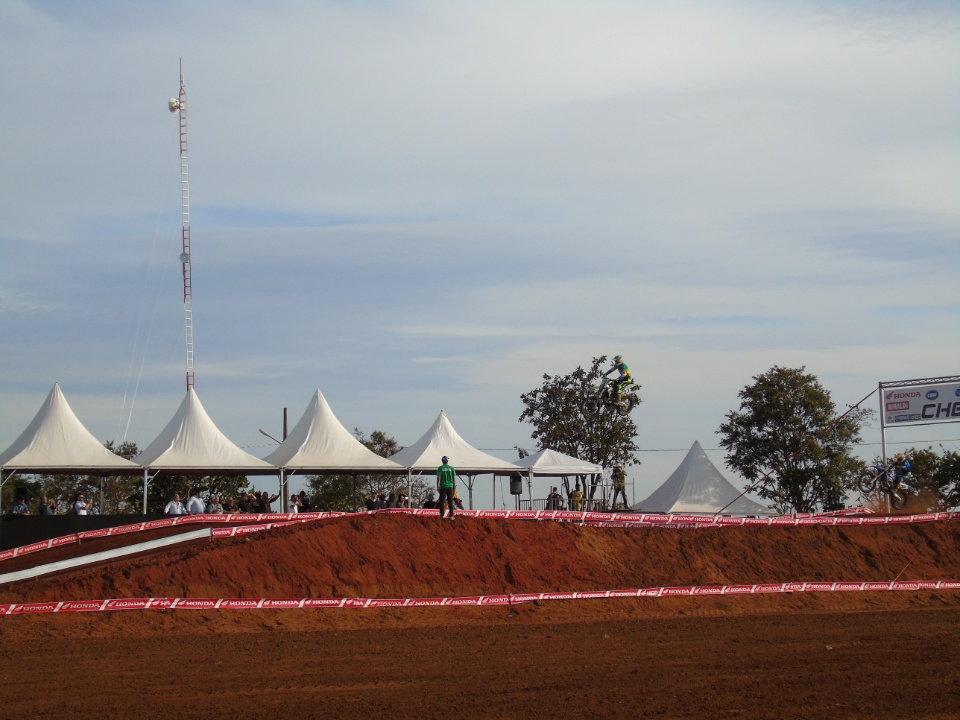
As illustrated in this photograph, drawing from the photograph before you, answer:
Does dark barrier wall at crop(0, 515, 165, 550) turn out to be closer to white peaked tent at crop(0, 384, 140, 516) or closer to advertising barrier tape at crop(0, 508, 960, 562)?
advertising barrier tape at crop(0, 508, 960, 562)

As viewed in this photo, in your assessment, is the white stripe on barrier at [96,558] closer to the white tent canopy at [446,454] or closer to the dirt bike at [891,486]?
the white tent canopy at [446,454]

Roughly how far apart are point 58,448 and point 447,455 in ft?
44.1

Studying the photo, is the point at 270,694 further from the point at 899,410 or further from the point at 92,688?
the point at 899,410

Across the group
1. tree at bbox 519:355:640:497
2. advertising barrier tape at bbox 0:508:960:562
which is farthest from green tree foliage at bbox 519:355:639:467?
advertising barrier tape at bbox 0:508:960:562

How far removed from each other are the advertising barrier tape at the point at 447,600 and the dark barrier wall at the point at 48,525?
969 centimetres

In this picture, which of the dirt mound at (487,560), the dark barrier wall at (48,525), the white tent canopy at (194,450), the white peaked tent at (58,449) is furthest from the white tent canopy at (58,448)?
the dirt mound at (487,560)

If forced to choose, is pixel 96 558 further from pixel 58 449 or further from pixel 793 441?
pixel 793 441

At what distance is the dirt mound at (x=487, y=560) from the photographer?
70.4 feet

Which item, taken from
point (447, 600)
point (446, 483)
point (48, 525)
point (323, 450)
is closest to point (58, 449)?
point (48, 525)

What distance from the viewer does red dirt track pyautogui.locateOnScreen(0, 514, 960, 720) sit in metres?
12.4

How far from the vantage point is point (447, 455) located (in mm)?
38281

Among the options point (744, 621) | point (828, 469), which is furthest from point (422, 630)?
point (828, 469)

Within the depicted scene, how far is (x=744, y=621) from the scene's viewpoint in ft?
69.1

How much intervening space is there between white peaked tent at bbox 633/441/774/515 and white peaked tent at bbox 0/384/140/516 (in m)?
20.9
